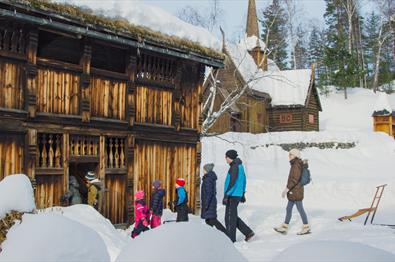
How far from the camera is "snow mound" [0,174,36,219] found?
3879 mm

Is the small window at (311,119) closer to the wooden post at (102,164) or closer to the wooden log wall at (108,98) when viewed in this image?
the wooden log wall at (108,98)

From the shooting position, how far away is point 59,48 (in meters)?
10.5

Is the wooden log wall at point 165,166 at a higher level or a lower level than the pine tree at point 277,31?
lower

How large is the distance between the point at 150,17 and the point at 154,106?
2141 mm

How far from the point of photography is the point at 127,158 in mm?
11234

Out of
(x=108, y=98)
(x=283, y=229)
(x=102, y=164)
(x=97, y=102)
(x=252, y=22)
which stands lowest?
(x=283, y=229)

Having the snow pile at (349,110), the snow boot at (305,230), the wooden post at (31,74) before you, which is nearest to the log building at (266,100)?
the snow pile at (349,110)

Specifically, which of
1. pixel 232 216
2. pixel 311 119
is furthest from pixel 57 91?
pixel 311 119

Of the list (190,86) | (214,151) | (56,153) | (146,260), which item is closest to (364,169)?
(214,151)

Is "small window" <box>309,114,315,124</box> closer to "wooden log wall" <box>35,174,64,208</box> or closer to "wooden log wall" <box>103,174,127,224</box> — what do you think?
"wooden log wall" <box>103,174,127,224</box>

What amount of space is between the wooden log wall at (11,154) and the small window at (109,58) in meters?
3.18

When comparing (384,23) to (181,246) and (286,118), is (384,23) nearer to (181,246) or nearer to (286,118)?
(286,118)

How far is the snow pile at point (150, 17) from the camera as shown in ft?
34.1

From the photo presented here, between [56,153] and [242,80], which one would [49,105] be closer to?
[56,153]
